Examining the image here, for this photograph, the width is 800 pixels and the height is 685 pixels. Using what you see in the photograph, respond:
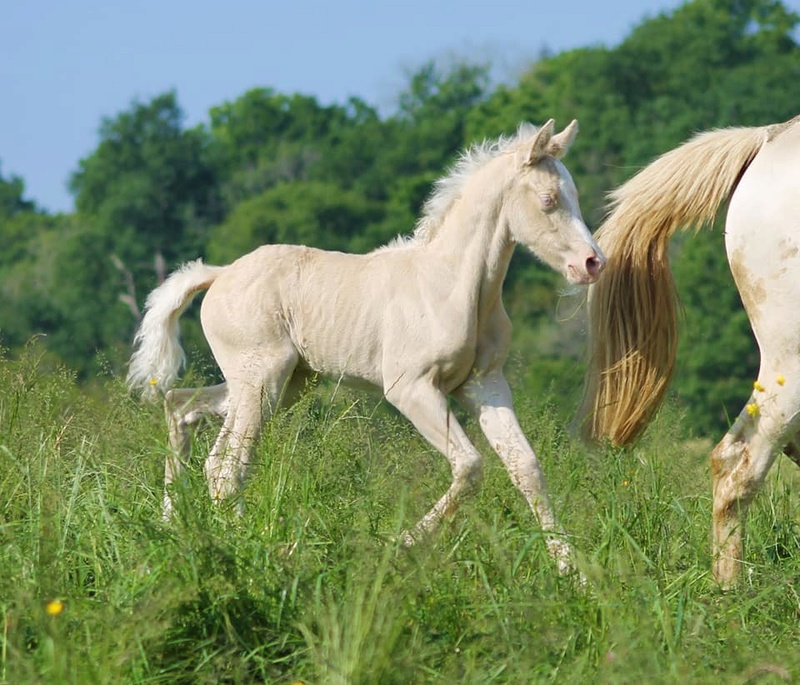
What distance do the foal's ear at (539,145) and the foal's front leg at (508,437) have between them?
0.84m

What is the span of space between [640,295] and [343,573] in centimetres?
226

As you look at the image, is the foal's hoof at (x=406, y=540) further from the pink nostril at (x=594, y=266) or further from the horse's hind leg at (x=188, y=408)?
the horse's hind leg at (x=188, y=408)

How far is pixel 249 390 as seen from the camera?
6.01 meters

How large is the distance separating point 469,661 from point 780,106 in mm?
37016

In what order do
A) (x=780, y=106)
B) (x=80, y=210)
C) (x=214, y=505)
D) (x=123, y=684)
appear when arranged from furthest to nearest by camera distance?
(x=80, y=210)
(x=780, y=106)
(x=214, y=505)
(x=123, y=684)

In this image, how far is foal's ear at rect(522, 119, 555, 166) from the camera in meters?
5.58

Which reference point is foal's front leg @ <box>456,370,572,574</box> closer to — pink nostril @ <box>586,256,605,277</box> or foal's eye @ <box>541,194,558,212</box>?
pink nostril @ <box>586,256,605,277</box>

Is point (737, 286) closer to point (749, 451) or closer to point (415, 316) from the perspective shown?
point (749, 451)

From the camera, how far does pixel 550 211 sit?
5617 mm

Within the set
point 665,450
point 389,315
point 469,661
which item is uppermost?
point 389,315

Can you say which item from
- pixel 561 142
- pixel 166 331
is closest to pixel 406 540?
pixel 561 142

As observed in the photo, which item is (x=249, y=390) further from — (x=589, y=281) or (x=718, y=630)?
(x=718, y=630)

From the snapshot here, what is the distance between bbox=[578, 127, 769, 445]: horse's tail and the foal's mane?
1.90 feet

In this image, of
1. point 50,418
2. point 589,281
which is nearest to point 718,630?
point 589,281
